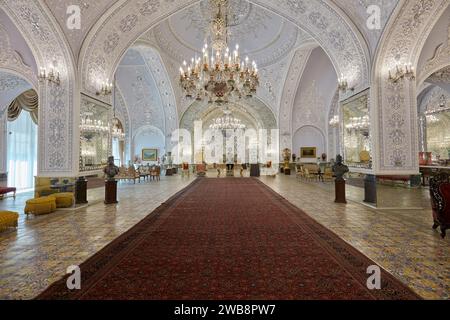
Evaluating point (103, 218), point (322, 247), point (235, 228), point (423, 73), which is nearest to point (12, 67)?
point (103, 218)

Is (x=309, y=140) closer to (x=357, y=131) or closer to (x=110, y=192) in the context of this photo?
(x=357, y=131)

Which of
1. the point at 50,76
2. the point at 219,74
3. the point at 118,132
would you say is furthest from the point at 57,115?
the point at 118,132

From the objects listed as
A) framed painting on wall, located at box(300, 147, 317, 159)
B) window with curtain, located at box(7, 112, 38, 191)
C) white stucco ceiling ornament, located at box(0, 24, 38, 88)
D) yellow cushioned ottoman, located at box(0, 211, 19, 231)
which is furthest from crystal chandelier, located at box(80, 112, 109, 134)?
framed painting on wall, located at box(300, 147, 317, 159)

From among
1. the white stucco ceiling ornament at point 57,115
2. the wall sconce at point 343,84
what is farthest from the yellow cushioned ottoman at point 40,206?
the wall sconce at point 343,84

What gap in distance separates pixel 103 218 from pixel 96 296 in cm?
302

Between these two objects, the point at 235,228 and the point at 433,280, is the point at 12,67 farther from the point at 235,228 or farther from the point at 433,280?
the point at 433,280

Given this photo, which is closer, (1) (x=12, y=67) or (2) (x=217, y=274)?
(2) (x=217, y=274)

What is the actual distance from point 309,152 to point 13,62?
1473 cm

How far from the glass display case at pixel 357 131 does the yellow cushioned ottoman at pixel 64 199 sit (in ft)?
23.8

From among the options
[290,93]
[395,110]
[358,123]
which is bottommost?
[358,123]

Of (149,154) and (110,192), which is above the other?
(149,154)

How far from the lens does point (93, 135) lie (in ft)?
20.7

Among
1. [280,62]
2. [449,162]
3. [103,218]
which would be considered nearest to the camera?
[103,218]
